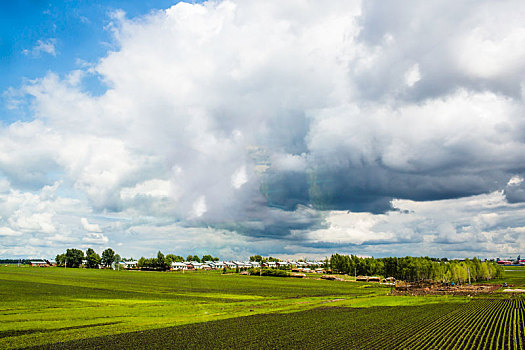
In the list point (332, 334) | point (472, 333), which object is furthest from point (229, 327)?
point (472, 333)

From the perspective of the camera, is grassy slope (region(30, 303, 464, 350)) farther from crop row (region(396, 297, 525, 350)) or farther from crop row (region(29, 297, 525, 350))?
crop row (region(396, 297, 525, 350))

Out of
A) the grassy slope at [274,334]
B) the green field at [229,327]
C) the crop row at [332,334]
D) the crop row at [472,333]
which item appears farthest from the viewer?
the green field at [229,327]

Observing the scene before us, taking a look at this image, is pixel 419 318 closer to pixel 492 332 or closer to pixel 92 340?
pixel 492 332

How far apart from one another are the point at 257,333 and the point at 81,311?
35728 mm

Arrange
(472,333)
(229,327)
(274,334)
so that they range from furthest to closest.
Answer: (229,327) < (472,333) < (274,334)

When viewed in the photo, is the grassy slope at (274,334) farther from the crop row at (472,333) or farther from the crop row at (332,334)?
the crop row at (472,333)

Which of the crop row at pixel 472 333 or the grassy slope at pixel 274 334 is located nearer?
the grassy slope at pixel 274 334

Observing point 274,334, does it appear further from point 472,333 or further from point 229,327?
point 472,333

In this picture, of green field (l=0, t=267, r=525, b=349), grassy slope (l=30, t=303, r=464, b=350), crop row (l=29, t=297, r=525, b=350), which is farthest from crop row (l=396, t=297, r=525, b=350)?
grassy slope (l=30, t=303, r=464, b=350)

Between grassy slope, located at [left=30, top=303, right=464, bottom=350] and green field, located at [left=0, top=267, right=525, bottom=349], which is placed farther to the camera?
green field, located at [left=0, top=267, right=525, bottom=349]

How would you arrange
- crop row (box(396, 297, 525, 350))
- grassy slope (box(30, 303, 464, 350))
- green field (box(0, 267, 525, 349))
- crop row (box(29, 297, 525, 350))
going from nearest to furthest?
grassy slope (box(30, 303, 464, 350)) → crop row (box(29, 297, 525, 350)) → crop row (box(396, 297, 525, 350)) → green field (box(0, 267, 525, 349))

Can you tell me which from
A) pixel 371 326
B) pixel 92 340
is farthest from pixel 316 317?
pixel 92 340

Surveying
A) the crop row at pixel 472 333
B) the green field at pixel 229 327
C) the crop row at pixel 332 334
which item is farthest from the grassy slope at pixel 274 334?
the crop row at pixel 472 333

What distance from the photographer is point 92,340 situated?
143 ft
